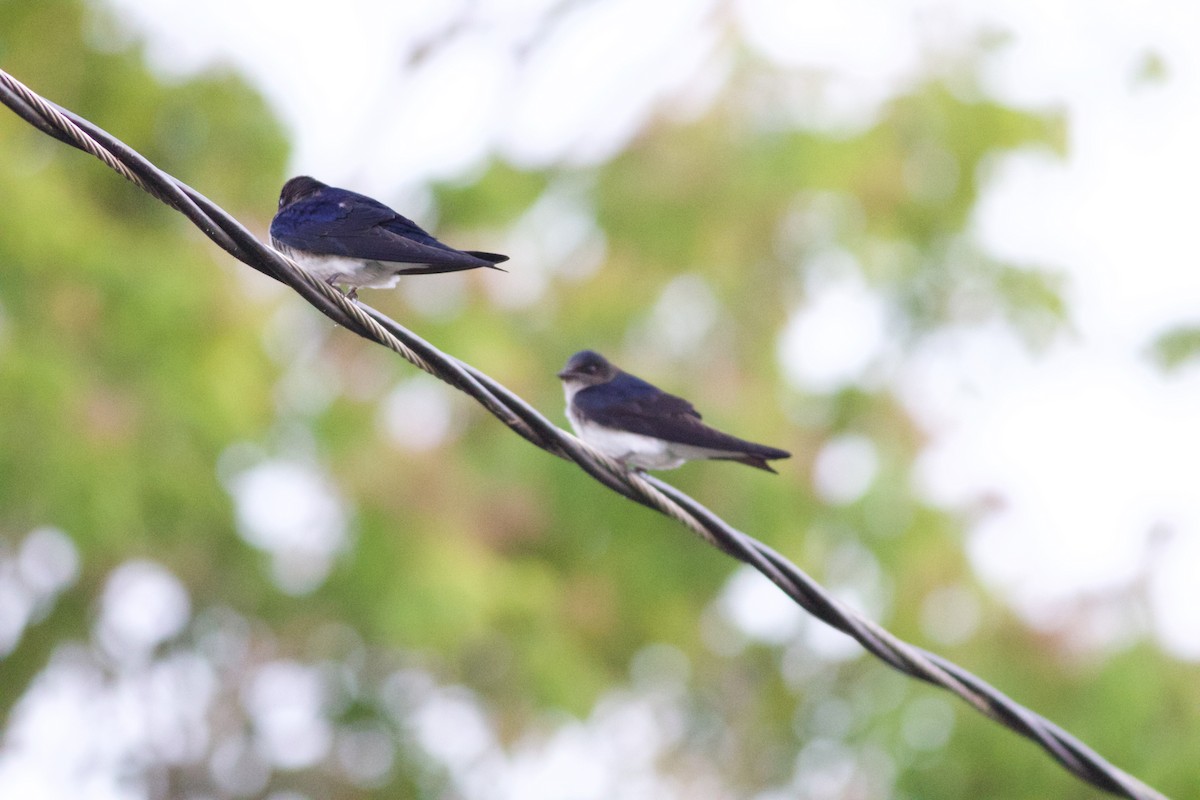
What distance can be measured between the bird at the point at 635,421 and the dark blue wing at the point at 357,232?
1.09 metres

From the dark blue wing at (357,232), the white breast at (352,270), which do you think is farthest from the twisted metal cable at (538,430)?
the white breast at (352,270)

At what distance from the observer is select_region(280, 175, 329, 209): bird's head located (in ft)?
15.5

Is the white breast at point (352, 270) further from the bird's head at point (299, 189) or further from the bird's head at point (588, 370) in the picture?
the bird's head at point (588, 370)

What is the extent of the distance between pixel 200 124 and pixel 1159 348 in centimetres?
781

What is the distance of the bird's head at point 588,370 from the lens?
5707 millimetres

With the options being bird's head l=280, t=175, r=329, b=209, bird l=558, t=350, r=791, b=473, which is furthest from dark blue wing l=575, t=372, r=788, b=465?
bird's head l=280, t=175, r=329, b=209

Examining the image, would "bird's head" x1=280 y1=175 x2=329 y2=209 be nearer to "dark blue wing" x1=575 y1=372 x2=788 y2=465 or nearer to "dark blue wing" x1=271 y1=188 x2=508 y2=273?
"dark blue wing" x1=271 y1=188 x2=508 y2=273

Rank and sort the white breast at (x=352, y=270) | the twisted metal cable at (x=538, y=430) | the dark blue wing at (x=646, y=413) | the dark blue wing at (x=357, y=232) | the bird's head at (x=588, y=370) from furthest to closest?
the bird's head at (x=588, y=370) < the dark blue wing at (x=646, y=413) < the white breast at (x=352, y=270) < the dark blue wing at (x=357, y=232) < the twisted metal cable at (x=538, y=430)

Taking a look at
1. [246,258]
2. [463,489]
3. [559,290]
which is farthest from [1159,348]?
[246,258]

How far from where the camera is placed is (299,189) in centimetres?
486

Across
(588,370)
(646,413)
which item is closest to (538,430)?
(646,413)

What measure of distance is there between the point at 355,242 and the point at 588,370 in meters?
1.90

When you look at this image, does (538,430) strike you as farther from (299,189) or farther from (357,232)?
(299,189)

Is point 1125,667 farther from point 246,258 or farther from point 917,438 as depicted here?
point 246,258
